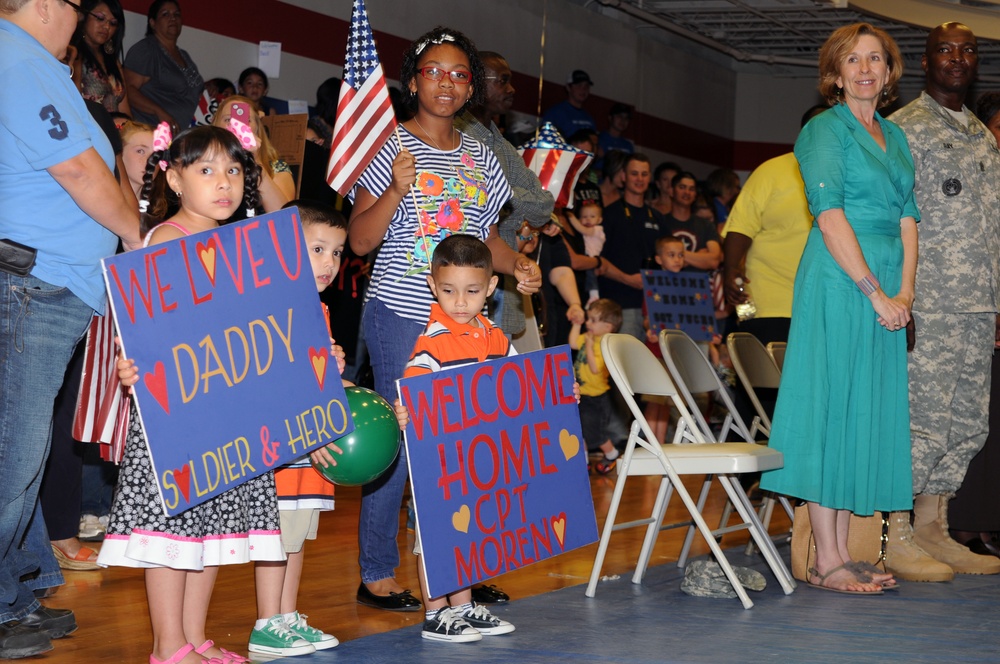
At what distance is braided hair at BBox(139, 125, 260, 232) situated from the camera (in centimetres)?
293

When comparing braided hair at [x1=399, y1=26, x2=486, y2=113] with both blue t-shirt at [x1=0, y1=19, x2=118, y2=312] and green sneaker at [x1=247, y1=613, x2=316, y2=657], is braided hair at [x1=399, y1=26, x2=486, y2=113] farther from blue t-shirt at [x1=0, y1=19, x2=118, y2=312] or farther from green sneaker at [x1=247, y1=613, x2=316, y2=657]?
green sneaker at [x1=247, y1=613, x2=316, y2=657]

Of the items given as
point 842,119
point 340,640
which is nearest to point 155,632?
point 340,640

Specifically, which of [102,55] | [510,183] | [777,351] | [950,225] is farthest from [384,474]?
[102,55]

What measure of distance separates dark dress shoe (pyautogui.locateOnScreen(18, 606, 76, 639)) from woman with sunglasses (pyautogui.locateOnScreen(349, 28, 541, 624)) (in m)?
0.90

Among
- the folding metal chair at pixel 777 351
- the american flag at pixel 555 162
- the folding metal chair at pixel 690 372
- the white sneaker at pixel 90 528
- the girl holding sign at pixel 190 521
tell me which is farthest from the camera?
the american flag at pixel 555 162

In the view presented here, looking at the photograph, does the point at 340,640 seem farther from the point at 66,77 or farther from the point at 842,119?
the point at 842,119

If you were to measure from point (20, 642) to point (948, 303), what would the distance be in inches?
135

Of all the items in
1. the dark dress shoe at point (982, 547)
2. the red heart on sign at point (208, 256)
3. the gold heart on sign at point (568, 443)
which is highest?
the red heart on sign at point (208, 256)

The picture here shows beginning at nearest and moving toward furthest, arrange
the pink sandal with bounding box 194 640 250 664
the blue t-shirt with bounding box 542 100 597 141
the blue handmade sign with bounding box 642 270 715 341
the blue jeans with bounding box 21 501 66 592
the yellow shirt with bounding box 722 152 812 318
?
the pink sandal with bounding box 194 640 250 664 < the blue jeans with bounding box 21 501 66 592 < the yellow shirt with bounding box 722 152 812 318 < the blue handmade sign with bounding box 642 270 715 341 < the blue t-shirt with bounding box 542 100 597 141

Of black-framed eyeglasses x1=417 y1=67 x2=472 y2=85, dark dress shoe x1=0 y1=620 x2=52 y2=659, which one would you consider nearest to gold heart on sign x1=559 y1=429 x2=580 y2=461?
black-framed eyeglasses x1=417 y1=67 x2=472 y2=85

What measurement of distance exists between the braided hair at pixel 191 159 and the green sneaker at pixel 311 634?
108 centimetres

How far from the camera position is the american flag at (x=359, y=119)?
12.2 ft

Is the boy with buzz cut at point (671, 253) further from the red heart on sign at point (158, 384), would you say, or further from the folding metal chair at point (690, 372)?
the red heart on sign at point (158, 384)

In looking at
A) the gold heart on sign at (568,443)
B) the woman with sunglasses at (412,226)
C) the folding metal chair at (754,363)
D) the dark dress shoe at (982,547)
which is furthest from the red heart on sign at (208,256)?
the dark dress shoe at (982,547)
